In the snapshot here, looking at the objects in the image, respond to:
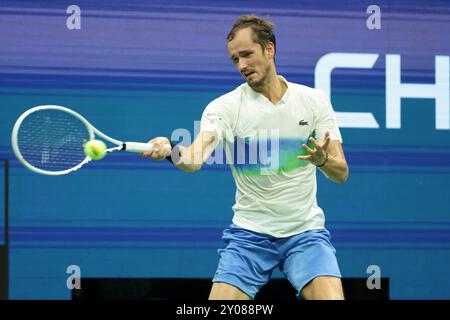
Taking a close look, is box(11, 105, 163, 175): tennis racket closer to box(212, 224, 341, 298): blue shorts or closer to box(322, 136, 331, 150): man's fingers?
box(212, 224, 341, 298): blue shorts

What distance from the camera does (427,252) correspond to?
6.06m

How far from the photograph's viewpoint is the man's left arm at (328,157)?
164 inches

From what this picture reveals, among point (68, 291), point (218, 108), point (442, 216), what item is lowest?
point (68, 291)

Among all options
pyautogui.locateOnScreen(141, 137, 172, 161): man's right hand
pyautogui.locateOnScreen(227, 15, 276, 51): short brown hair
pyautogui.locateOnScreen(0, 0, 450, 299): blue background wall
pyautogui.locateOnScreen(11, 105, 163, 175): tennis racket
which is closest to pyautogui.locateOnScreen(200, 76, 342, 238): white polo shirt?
pyautogui.locateOnScreen(227, 15, 276, 51): short brown hair

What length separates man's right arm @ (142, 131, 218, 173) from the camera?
12.9ft

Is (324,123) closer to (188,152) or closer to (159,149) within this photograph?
(188,152)

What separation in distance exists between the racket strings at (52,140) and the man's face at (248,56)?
871mm

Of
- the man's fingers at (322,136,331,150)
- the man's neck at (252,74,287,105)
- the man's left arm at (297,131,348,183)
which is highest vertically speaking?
the man's neck at (252,74,287,105)

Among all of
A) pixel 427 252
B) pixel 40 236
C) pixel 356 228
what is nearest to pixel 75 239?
pixel 40 236

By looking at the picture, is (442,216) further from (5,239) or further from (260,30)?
A: (5,239)

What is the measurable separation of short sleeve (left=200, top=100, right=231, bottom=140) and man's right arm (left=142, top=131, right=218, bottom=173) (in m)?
0.03

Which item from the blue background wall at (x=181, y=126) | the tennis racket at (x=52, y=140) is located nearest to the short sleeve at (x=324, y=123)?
the tennis racket at (x=52, y=140)
